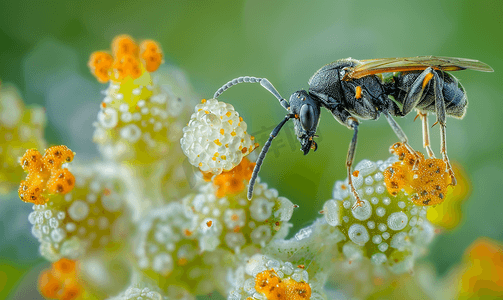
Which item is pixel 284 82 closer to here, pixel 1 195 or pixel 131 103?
pixel 131 103

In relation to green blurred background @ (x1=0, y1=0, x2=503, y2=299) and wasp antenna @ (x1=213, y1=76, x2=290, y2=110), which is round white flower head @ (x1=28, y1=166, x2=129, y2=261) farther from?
wasp antenna @ (x1=213, y1=76, x2=290, y2=110)

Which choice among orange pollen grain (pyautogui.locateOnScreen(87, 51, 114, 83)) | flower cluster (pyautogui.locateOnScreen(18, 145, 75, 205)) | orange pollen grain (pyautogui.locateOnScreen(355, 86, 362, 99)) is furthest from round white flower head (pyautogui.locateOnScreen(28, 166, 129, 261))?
orange pollen grain (pyautogui.locateOnScreen(355, 86, 362, 99))

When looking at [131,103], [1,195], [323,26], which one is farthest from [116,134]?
[323,26]

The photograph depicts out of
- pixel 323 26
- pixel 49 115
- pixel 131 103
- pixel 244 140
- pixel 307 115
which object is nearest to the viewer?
pixel 244 140

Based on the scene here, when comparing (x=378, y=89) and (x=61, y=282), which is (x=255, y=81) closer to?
(x=378, y=89)

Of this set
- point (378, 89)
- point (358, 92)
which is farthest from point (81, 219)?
point (378, 89)

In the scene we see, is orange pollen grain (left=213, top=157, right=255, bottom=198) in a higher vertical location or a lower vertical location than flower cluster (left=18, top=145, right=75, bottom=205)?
lower

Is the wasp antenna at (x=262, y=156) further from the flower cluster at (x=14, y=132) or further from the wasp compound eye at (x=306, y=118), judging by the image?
the flower cluster at (x=14, y=132)
